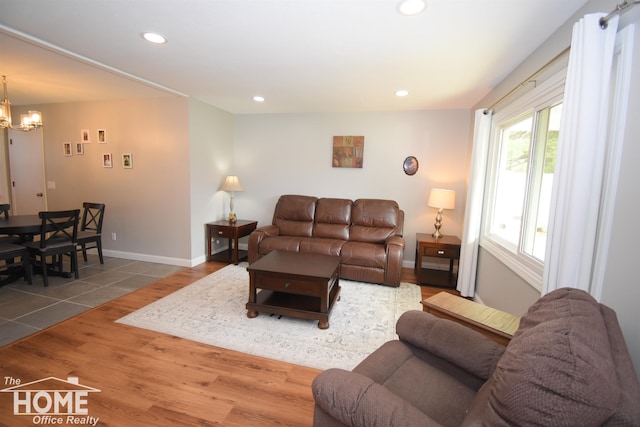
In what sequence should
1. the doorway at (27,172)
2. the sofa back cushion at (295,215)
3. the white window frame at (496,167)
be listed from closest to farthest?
1. the white window frame at (496,167)
2. the sofa back cushion at (295,215)
3. the doorway at (27,172)

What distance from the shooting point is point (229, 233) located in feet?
13.9

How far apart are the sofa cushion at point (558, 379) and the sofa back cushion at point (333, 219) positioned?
3.38 metres

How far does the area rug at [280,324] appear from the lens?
7.28 feet

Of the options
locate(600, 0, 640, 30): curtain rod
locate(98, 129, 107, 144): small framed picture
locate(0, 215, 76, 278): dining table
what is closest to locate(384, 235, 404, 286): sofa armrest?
locate(600, 0, 640, 30): curtain rod

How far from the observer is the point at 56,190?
4.69 metres

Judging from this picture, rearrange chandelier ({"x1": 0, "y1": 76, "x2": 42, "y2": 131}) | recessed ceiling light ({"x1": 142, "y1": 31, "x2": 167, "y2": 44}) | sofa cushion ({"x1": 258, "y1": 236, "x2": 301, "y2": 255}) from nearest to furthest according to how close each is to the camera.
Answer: recessed ceiling light ({"x1": 142, "y1": 31, "x2": 167, "y2": 44})
chandelier ({"x1": 0, "y1": 76, "x2": 42, "y2": 131})
sofa cushion ({"x1": 258, "y1": 236, "x2": 301, "y2": 255})

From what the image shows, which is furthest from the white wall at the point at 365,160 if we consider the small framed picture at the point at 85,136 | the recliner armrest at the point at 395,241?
the small framed picture at the point at 85,136

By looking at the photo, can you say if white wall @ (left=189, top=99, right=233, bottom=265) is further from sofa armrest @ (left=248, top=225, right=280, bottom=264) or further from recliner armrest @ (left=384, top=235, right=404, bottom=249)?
recliner armrest @ (left=384, top=235, right=404, bottom=249)

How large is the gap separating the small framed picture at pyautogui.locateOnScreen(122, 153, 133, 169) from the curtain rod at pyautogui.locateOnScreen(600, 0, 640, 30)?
5051 mm

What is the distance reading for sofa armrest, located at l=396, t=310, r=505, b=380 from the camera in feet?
4.31

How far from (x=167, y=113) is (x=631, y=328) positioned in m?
4.84

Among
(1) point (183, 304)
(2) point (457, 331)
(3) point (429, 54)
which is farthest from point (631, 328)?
(1) point (183, 304)

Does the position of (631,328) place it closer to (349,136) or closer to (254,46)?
(254,46)

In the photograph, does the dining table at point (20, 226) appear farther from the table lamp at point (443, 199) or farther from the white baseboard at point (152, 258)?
the table lamp at point (443, 199)
